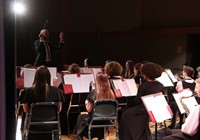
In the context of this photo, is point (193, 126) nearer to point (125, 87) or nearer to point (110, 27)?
point (125, 87)

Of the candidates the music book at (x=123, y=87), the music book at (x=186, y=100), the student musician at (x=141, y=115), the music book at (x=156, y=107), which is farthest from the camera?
the music book at (x=123, y=87)

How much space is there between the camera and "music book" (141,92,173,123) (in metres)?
3.68

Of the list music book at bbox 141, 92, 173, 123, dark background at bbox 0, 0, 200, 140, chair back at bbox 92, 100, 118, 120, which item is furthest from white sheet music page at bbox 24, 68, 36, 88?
dark background at bbox 0, 0, 200, 140

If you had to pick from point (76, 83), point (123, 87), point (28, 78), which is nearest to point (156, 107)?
point (123, 87)

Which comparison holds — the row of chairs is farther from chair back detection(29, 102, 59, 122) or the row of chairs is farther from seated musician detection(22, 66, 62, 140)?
seated musician detection(22, 66, 62, 140)

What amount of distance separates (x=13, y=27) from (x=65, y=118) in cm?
342

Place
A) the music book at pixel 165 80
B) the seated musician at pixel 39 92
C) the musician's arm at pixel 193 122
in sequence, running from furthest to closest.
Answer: the music book at pixel 165 80, the seated musician at pixel 39 92, the musician's arm at pixel 193 122

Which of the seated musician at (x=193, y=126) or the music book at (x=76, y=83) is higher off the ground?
the music book at (x=76, y=83)

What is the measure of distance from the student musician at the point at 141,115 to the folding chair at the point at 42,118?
38.0 inches

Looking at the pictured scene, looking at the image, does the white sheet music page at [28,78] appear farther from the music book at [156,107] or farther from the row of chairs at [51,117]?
the music book at [156,107]

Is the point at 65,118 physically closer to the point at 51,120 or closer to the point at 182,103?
the point at 51,120

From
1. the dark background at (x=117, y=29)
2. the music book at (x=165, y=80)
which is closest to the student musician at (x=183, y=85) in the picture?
the music book at (x=165, y=80)

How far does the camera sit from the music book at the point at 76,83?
498 cm

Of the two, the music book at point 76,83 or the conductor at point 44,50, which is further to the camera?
the conductor at point 44,50
